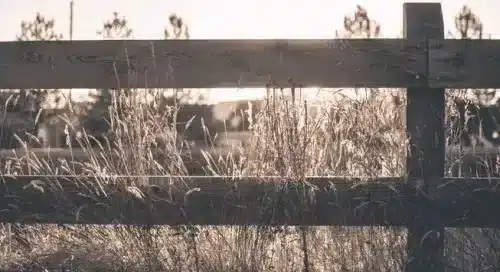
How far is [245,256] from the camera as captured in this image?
132 inches

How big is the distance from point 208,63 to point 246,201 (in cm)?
75

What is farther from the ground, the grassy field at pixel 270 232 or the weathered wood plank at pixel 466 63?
the weathered wood plank at pixel 466 63

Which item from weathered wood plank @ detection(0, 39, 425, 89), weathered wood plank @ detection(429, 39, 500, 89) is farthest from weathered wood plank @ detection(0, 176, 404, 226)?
weathered wood plank @ detection(429, 39, 500, 89)

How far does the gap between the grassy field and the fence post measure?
10 centimetres

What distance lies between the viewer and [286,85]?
3.35m

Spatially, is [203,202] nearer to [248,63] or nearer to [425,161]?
[248,63]

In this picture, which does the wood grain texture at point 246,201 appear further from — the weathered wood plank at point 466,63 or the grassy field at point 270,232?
the weathered wood plank at point 466,63

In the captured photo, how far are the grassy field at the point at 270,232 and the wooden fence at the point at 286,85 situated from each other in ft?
0.34

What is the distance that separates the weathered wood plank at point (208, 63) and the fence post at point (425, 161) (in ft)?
0.42

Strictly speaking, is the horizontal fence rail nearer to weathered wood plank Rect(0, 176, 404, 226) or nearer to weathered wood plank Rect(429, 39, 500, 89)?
weathered wood plank Rect(429, 39, 500, 89)

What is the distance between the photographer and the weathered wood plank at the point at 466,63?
129 inches

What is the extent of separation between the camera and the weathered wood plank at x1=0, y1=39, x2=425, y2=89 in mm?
3324

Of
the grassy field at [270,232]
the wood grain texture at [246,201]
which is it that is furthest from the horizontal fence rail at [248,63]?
the wood grain texture at [246,201]

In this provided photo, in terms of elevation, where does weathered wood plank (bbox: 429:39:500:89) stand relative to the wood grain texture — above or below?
above
